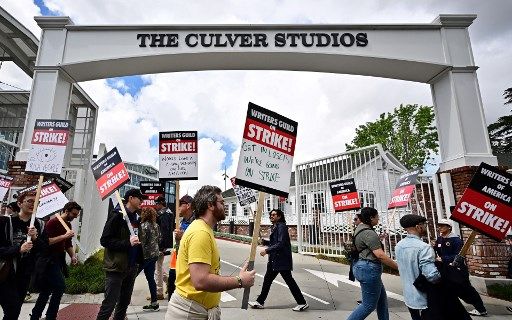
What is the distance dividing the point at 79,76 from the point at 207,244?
27.2 ft

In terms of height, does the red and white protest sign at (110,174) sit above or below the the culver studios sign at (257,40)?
below

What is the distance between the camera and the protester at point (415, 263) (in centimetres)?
315

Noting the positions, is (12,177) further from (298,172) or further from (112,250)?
(298,172)

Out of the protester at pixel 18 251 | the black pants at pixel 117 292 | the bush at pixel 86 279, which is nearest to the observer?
the protester at pixel 18 251

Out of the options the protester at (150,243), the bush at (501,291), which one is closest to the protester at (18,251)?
the protester at (150,243)

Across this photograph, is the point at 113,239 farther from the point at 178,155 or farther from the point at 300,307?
the point at 300,307

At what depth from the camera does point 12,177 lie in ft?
22.7

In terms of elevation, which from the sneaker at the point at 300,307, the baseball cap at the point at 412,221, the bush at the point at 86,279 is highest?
the baseball cap at the point at 412,221

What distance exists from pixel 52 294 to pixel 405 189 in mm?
7606

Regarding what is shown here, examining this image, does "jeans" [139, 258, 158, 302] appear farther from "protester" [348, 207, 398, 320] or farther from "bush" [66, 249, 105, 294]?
"protester" [348, 207, 398, 320]

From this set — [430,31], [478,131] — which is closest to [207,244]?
[478,131]

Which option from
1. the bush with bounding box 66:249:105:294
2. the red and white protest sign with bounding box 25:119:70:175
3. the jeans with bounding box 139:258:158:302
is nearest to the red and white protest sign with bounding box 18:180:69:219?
the red and white protest sign with bounding box 25:119:70:175

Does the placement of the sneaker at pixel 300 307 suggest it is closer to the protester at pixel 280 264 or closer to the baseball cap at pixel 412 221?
the protester at pixel 280 264

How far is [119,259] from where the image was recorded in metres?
3.93
